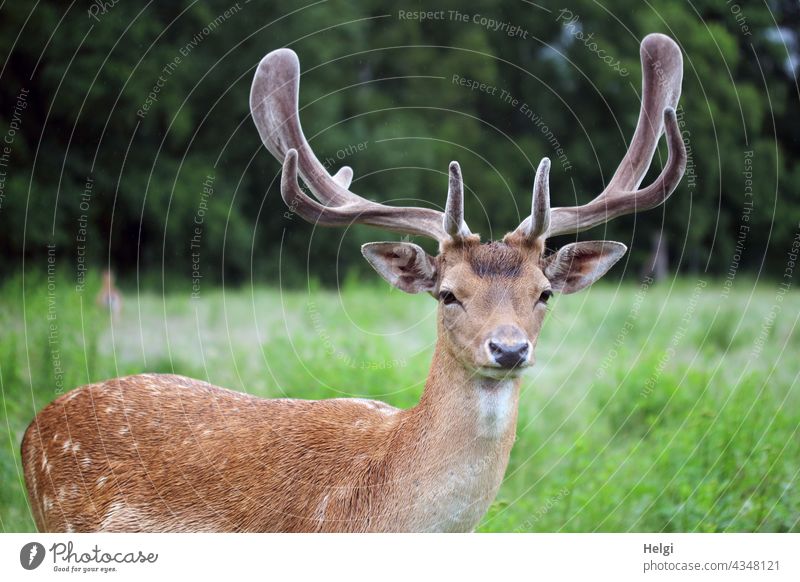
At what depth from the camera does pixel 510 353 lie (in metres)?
3.42

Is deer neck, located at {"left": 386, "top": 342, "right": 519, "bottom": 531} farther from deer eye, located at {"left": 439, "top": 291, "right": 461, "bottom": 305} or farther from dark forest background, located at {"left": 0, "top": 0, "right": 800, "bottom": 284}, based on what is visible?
dark forest background, located at {"left": 0, "top": 0, "right": 800, "bottom": 284}

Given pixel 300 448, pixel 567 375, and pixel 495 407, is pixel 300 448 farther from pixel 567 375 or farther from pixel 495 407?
pixel 567 375

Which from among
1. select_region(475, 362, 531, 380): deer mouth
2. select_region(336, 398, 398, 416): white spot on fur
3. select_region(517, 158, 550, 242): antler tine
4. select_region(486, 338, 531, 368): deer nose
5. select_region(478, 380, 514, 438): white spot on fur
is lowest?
select_region(336, 398, 398, 416): white spot on fur

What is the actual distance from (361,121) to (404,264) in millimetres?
9030

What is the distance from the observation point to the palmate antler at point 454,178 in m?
3.89

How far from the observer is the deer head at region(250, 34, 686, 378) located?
144 inches

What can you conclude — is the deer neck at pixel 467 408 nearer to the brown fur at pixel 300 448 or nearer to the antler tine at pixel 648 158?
the brown fur at pixel 300 448

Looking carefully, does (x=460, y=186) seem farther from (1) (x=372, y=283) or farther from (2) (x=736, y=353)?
(1) (x=372, y=283)

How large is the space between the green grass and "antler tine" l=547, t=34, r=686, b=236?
5.55ft

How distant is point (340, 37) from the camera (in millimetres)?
11789

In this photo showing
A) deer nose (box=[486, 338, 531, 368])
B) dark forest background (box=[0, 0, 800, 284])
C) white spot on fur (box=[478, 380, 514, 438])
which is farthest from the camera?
dark forest background (box=[0, 0, 800, 284])

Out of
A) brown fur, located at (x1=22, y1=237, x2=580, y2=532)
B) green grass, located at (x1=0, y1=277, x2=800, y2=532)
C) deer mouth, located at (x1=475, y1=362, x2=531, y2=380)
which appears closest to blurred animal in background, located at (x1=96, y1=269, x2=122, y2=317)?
green grass, located at (x1=0, y1=277, x2=800, y2=532)
